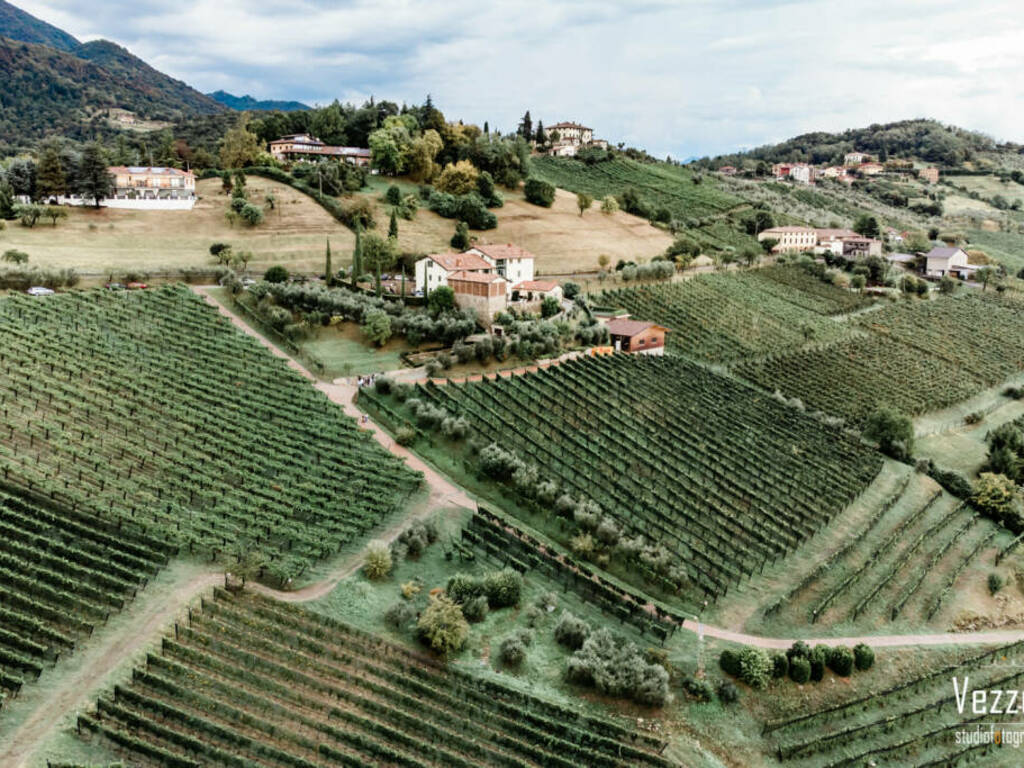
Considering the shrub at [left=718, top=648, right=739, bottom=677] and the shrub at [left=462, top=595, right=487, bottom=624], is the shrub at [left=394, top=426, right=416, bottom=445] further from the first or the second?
the shrub at [left=718, top=648, right=739, bottom=677]

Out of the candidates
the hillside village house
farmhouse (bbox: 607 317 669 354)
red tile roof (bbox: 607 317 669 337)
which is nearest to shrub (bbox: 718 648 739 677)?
farmhouse (bbox: 607 317 669 354)

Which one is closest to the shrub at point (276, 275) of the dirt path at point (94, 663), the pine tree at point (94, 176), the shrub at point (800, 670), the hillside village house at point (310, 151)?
the pine tree at point (94, 176)

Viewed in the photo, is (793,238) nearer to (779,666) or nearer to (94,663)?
(779,666)

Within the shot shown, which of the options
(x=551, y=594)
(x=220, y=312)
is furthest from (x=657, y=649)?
(x=220, y=312)

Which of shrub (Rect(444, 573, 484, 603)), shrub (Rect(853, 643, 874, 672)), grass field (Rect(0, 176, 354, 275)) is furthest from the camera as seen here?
grass field (Rect(0, 176, 354, 275))

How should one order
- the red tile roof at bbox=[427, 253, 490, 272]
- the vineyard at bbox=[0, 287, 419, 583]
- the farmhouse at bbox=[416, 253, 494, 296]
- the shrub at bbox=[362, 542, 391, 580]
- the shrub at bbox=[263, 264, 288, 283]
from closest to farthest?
1. the shrub at bbox=[362, 542, 391, 580]
2. the vineyard at bbox=[0, 287, 419, 583]
3. the shrub at bbox=[263, 264, 288, 283]
4. the farmhouse at bbox=[416, 253, 494, 296]
5. the red tile roof at bbox=[427, 253, 490, 272]

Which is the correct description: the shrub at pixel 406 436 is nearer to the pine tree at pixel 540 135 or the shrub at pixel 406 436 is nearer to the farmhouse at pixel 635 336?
the farmhouse at pixel 635 336
